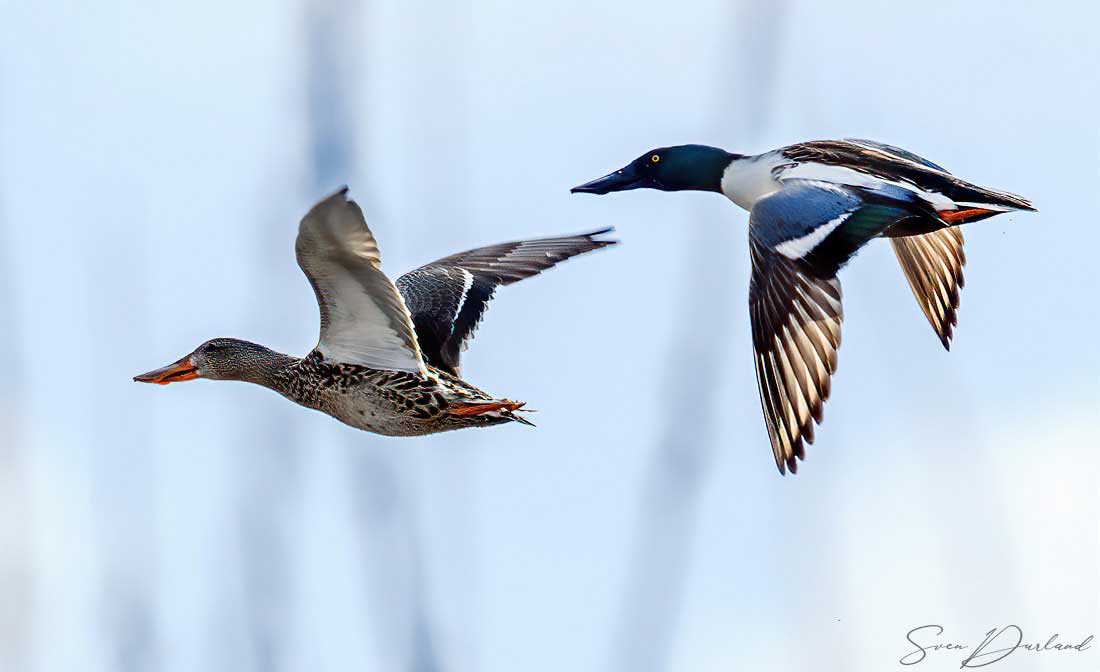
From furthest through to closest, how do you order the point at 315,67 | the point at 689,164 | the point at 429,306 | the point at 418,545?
the point at 689,164 < the point at 429,306 < the point at 418,545 < the point at 315,67

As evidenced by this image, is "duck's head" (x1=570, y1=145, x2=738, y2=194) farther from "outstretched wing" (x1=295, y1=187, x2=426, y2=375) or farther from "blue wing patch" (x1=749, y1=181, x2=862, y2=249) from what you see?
"outstretched wing" (x1=295, y1=187, x2=426, y2=375)

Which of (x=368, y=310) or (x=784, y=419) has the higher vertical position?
(x=368, y=310)

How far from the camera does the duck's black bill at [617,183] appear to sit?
8.87 meters

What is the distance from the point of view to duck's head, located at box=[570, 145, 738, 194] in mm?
8680

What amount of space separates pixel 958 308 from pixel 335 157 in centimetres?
610

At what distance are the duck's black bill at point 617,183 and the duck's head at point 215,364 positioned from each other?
2.44m

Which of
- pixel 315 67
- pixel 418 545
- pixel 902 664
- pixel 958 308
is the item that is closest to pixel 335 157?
pixel 315 67

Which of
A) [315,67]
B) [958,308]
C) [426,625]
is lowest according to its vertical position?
[426,625]

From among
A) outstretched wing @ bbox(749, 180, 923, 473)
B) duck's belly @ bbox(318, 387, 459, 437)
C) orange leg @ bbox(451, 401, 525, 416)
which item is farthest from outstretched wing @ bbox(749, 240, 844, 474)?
duck's belly @ bbox(318, 387, 459, 437)

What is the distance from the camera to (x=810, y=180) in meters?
6.93

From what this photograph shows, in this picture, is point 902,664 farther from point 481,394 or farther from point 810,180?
point 810,180

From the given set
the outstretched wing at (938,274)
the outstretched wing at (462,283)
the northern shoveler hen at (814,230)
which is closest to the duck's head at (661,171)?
the northern shoveler hen at (814,230)

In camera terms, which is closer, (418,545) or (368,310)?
(418,545)

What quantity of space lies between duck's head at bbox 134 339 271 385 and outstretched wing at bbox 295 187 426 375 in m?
0.76
